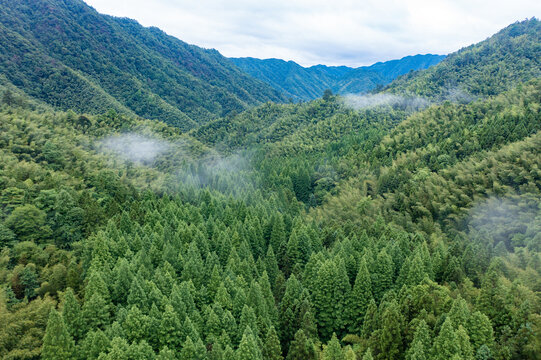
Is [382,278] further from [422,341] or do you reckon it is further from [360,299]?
[422,341]

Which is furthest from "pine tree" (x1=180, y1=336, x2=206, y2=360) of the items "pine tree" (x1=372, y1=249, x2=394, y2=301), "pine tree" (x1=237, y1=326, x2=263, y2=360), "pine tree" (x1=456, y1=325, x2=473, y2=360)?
"pine tree" (x1=372, y1=249, x2=394, y2=301)

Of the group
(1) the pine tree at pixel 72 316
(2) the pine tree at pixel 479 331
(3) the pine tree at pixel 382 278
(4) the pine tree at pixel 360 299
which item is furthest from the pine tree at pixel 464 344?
(1) the pine tree at pixel 72 316

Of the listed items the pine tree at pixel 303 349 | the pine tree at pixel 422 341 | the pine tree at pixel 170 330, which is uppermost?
the pine tree at pixel 422 341

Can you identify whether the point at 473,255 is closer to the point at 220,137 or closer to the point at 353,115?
the point at 353,115

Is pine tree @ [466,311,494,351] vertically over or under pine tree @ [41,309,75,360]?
over

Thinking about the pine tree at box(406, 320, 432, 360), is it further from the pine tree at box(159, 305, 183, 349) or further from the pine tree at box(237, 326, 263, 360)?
the pine tree at box(159, 305, 183, 349)

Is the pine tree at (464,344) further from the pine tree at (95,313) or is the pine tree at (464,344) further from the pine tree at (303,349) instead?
the pine tree at (95,313)

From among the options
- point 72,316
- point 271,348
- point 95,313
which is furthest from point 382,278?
point 72,316
